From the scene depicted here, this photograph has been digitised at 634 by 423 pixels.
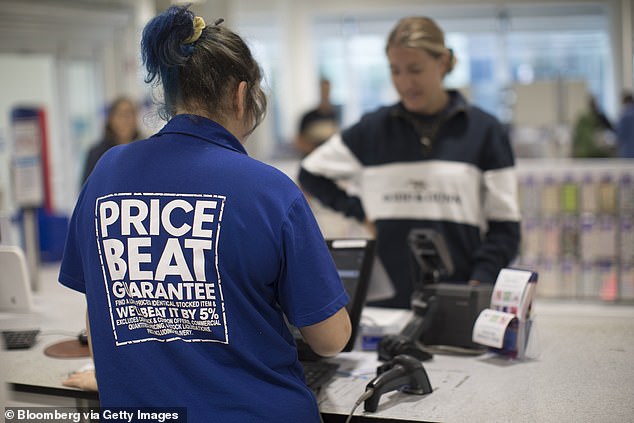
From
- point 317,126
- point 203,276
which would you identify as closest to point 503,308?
point 203,276

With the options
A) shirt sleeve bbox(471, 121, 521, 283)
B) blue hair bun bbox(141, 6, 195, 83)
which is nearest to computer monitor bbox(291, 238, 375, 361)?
shirt sleeve bbox(471, 121, 521, 283)

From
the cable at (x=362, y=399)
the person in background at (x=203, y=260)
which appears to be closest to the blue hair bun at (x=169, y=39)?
the person in background at (x=203, y=260)

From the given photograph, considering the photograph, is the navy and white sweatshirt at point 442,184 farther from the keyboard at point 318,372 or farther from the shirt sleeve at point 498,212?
the keyboard at point 318,372

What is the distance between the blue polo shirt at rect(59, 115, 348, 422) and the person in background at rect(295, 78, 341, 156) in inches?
211

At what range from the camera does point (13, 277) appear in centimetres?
264

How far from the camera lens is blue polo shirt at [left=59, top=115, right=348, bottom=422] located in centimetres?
142

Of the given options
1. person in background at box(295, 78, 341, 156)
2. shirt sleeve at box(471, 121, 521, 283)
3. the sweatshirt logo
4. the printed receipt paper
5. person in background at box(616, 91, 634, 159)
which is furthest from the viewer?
person in background at box(616, 91, 634, 159)

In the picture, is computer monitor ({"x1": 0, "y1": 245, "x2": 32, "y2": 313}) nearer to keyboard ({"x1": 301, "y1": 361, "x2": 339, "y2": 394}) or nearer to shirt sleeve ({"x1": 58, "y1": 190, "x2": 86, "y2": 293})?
shirt sleeve ({"x1": 58, "y1": 190, "x2": 86, "y2": 293})

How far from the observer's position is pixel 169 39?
59.0 inches

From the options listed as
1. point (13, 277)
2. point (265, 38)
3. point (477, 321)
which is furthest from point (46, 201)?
point (265, 38)

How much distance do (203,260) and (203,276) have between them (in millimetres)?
30

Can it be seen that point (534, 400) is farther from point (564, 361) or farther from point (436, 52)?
point (436, 52)

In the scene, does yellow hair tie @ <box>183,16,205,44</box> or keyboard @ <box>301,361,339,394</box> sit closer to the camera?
yellow hair tie @ <box>183,16,205,44</box>

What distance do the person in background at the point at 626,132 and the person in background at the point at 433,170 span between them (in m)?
7.10
